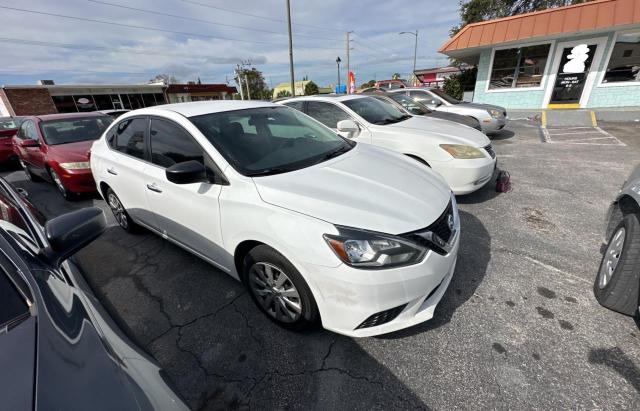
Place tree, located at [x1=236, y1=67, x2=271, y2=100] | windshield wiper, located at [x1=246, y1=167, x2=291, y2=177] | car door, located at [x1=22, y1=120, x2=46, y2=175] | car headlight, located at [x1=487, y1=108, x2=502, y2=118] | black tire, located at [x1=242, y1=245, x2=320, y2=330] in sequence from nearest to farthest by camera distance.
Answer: black tire, located at [x1=242, y1=245, x2=320, y2=330]
windshield wiper, located at [x1=246, y1=167, x2=291, y2=177]
car door, located at [x1=22, y1=120, x2=46, y2=175]
car headlight, located at [x1=487, y1=108, x2=502, y2=118]
tree, located at [x1=236, y1=67, x2=271, y2=100]

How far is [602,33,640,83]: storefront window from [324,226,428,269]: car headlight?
49.5 feet

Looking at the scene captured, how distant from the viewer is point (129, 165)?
9.92 ft

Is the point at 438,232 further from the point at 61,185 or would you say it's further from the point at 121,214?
the point at 61,185

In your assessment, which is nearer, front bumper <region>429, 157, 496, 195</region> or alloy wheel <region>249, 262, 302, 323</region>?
alloy wheel <region>249, 262, 302, 323</region>

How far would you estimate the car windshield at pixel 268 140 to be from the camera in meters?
2.27

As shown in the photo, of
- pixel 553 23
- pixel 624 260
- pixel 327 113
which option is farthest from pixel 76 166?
pixel 553 23

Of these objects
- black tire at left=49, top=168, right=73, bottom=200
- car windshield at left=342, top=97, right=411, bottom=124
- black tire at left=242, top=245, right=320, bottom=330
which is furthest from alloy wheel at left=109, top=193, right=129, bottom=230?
car windshield at left=342, top=97, right=411, bottom=124

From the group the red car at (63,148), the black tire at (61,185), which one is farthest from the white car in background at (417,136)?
the black tire at (61,185)

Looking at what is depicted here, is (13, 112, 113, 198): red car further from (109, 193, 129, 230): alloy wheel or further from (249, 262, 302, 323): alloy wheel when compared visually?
(249, 262, 302, 323): alloy wheel

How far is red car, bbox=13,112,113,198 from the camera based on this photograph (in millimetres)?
4746

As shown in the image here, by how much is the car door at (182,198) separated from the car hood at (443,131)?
120 inches

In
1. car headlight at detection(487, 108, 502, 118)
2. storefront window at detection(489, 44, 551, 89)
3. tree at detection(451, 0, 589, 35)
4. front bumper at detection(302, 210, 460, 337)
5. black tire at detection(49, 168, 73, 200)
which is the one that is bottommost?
black tire at detection(49, 168, 73, 200)

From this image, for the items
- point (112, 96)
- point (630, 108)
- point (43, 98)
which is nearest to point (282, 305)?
point (630, 108)

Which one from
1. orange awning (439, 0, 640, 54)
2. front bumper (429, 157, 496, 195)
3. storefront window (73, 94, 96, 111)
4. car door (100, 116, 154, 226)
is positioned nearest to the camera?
car door (100, 116, 154, 226)
